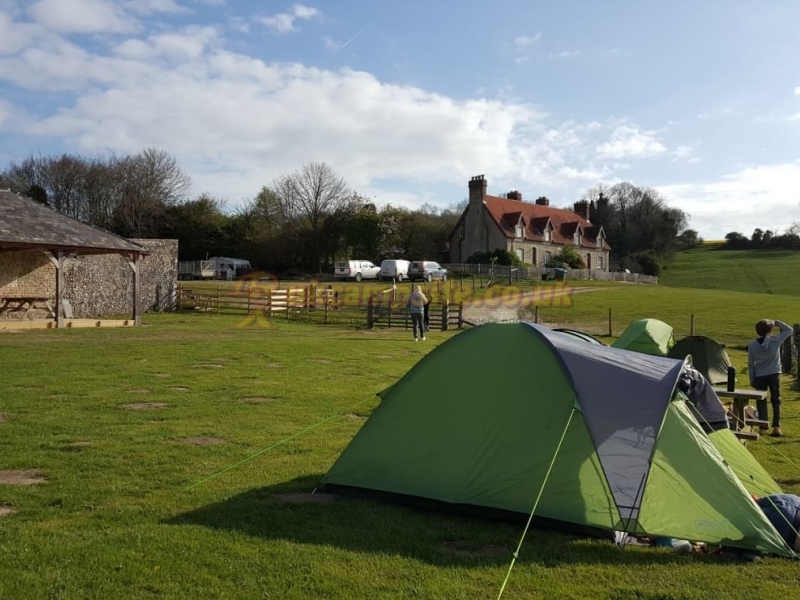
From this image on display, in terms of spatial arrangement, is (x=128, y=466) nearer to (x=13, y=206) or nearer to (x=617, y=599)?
(x=617, y=599)

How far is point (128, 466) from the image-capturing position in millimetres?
6656

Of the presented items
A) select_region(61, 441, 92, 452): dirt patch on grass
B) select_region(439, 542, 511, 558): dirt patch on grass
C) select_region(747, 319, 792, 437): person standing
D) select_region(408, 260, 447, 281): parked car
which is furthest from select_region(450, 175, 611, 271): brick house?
select_region(439, 542, 511, 558): dirt patch on grass

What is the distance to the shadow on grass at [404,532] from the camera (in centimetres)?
472

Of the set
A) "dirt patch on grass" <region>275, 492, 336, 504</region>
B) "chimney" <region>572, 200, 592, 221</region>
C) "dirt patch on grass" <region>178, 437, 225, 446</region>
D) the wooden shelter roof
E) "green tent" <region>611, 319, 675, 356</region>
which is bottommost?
"dirt patch on grass" <region>275, 492, 336, 504</region>

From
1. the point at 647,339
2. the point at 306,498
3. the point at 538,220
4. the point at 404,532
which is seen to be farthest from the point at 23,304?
the point at 538,220

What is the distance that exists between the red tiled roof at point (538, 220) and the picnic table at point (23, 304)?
3969 centimetres

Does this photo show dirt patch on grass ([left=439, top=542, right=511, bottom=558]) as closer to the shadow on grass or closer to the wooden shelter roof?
the shadow on grass

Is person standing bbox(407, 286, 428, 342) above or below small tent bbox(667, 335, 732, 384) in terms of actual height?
above

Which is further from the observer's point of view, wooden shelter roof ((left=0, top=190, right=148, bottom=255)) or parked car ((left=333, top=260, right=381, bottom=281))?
parked car ((left=333, top=260, right=381, bottom=281))

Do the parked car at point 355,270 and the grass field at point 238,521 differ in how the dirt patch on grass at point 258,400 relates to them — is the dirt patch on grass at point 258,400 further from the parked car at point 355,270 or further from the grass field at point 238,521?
the parked car at point 355,270

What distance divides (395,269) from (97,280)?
23.6m

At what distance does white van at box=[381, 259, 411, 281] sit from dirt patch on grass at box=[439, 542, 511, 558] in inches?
1660

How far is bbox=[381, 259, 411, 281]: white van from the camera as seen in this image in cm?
4738

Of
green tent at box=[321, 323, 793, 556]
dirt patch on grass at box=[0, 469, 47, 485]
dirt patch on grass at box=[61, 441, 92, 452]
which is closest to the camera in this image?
green tent at box=[321, 323, 793, 556]
